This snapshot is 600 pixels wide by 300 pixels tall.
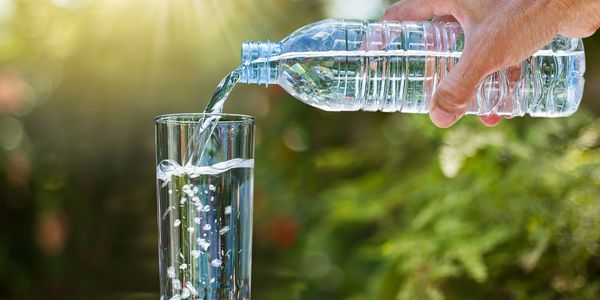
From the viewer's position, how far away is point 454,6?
118cm

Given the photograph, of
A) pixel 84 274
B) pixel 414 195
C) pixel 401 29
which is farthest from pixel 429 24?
pixel 84 274


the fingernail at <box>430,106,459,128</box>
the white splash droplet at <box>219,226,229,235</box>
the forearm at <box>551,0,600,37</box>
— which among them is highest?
the forearm at <box>551,0,600,37</box>

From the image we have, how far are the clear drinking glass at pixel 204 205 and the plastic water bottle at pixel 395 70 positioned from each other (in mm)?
219

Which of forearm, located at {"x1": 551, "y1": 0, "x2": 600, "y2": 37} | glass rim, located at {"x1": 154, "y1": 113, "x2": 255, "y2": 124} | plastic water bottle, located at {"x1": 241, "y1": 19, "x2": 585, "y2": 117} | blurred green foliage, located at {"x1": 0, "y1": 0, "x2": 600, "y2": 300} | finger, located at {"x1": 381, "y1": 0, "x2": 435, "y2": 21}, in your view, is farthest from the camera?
blurred green foliage, located at {"x1": 0, "y1": 0, "x2": 600, "y2": 300}

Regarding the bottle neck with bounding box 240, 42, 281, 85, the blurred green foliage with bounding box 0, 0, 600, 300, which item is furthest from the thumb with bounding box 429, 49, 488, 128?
the blurred green foliage with bounding box 0, 0, 600, 300

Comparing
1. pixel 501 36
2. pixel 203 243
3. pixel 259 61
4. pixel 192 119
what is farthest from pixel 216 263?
pixel 501 36

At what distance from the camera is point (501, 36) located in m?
1.02

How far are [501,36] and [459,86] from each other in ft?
0.28

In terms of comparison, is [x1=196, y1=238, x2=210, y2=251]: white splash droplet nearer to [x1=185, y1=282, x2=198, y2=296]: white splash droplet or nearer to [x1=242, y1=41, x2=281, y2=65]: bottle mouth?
[x1=185, y1=282, x2=198, y2=296]: white splash droplet

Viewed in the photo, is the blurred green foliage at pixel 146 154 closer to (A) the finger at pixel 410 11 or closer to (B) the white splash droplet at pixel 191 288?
(A) the finger at pixel 410 11

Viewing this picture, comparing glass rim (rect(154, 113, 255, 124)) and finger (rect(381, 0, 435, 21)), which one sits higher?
finger (rect(381, 0, 435, 21))

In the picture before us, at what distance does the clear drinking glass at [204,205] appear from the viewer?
95cm

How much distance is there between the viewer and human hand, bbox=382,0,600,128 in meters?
1.02

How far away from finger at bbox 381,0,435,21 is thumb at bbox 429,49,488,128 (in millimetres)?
294
